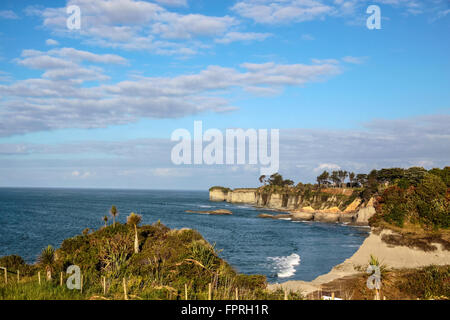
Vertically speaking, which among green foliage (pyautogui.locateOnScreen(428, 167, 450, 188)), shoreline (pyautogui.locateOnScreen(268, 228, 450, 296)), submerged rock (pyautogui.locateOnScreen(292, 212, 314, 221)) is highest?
green foliage (pyautogui.locateOnScreen(428, 167, 450, 188))

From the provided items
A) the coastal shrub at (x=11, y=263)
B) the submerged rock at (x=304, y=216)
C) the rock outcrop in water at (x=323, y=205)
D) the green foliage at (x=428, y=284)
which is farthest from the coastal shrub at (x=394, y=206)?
the submerged rock at (x=304, y=216)

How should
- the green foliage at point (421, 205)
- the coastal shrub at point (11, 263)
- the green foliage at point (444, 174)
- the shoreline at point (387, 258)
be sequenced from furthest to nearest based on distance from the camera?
the green foliage at point (444, 174) < the green foliage at point (421, 205) < the shoreline at point (387, 258) < the coastal shrub at point (11, 263)

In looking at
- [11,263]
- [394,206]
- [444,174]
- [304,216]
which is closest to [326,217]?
[304,216]

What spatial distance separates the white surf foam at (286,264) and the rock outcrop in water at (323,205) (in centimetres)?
4438

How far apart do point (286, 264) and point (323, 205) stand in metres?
104

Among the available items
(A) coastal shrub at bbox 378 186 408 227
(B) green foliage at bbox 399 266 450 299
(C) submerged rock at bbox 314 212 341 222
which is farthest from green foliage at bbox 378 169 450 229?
(C) submerged rock at bbox 314 212 341 222

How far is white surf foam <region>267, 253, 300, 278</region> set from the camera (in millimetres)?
42969

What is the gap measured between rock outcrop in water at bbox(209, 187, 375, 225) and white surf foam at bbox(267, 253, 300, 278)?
44.4 metres

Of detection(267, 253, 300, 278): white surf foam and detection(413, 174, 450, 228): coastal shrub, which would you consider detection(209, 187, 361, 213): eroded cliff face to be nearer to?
detection(413, 174, 450, 228): coastal shrub

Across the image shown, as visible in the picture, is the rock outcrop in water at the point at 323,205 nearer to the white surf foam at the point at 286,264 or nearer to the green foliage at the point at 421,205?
the green foliage at the point at 421,205

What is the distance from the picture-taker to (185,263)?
22.8 metres

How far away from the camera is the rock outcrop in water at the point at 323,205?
110 meters

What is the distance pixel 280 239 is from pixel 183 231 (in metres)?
37.1
